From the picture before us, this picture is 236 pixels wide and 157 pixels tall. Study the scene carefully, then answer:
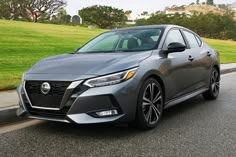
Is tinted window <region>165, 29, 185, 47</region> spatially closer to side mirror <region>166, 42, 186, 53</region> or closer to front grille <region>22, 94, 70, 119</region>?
side mirror <region>166, 42, 186, 53</region>

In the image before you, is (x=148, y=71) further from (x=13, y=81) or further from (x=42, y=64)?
(x=13, y=81)

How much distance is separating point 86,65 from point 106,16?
78055 millimetres

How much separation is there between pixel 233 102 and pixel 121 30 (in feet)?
9.09

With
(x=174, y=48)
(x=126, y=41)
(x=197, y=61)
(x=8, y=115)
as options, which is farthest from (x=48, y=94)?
(x=197, y=61)

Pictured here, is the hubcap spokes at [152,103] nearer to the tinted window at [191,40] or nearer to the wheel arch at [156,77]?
the wheel arch at [156,77]

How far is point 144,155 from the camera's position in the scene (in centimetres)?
452

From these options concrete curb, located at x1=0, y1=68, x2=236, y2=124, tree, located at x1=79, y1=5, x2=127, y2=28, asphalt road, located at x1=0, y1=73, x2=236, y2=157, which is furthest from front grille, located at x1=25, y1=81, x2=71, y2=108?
tree, located at x1=79, y1=5, x2=127, y2=28

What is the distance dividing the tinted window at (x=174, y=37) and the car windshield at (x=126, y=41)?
0.17 m

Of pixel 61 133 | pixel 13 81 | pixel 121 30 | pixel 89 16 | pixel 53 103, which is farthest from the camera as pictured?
pixel 89 16

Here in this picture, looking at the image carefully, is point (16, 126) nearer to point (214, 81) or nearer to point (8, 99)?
point (8, 99)

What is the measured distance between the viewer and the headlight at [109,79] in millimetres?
4958

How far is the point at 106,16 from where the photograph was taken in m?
82.3

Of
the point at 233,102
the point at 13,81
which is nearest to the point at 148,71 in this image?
the point at 233,102

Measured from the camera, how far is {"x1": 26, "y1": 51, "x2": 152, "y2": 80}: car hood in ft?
16.7
